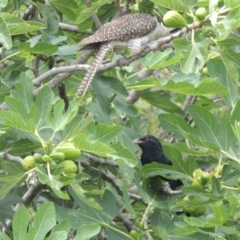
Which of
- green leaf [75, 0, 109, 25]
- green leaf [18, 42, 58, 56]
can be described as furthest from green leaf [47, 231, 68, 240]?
green leaf [75, 0, 109, 25]

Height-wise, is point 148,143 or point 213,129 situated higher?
point 213,129

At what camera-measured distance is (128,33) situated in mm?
5531

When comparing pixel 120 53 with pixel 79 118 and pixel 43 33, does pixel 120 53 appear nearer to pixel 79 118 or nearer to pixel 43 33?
pixel 43 33

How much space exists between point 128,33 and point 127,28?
0.28 feet

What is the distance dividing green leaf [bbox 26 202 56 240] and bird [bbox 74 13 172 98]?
1.72 meters

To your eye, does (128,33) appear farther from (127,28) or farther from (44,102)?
(44,102)

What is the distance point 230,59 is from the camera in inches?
152

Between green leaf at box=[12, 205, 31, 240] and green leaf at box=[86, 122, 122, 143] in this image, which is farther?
green leaf at box=[86, 122, 122, 143]

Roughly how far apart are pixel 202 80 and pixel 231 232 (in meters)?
0.92

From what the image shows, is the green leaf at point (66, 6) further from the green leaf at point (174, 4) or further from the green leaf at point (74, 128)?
the green leaf at point (74, 128)

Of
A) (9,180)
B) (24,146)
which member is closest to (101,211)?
(24,146)

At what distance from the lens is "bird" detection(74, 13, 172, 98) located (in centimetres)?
488

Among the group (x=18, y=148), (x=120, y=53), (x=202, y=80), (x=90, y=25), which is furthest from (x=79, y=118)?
(x=120, y=53)

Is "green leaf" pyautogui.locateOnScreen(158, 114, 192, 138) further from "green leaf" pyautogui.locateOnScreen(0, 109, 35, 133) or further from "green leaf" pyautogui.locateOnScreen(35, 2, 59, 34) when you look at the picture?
"green leaf" pyautogui.locateOnScreen(35, 2, 59, 34)
